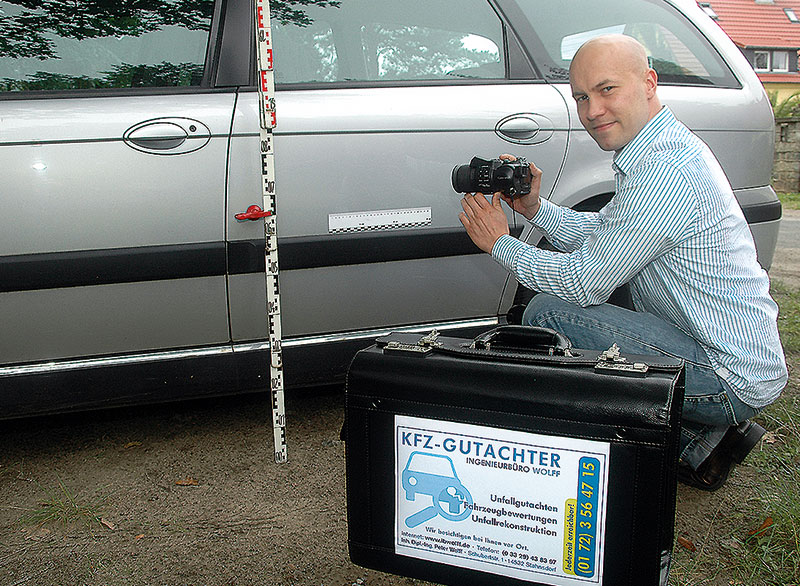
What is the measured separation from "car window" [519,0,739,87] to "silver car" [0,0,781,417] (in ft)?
0.04

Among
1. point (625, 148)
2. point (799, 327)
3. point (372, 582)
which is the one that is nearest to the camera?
point (372, 582)

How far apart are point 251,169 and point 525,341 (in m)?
1.04

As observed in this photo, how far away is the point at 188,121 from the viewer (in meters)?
2.21

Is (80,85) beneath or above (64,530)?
above

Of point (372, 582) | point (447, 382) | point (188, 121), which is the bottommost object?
point (372, 582)

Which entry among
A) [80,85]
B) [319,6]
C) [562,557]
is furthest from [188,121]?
[562,557]

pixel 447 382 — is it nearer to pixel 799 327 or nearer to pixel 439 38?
pixel 439 38

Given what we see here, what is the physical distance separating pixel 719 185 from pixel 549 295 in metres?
0.55

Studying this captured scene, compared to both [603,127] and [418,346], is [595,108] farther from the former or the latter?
[418,346]

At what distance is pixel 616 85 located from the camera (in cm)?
190

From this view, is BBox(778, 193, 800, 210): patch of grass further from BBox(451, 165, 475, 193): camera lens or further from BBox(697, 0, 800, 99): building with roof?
BBox(697, 0, 800, 99): building with roof

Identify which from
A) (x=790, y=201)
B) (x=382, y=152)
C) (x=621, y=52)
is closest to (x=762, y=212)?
(x=621, y=52)

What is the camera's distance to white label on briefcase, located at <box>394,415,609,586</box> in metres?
1.50

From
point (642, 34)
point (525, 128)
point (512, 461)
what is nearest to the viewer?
point (512, 461)
